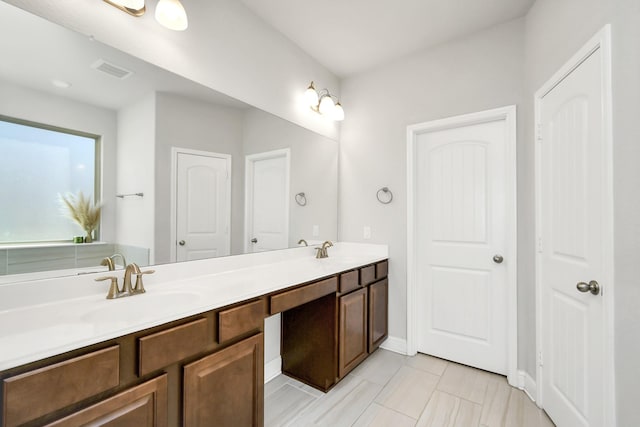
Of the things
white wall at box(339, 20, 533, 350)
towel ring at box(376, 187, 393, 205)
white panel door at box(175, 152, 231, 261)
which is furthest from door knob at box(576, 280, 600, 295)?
white panel door at box(175, 152, 231, 261)

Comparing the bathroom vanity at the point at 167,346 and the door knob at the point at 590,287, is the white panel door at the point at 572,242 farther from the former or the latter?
the bathroom vanity at the point at 167,346

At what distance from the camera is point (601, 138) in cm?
133

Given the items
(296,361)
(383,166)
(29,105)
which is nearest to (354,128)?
(383,166)

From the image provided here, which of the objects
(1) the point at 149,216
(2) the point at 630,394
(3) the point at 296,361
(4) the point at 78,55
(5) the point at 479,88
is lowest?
(3) the point at 296,361

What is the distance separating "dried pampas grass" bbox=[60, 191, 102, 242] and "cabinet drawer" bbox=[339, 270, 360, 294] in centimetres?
147

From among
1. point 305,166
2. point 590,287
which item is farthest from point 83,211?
point 590,287

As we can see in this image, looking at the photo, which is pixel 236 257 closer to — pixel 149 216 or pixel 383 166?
pixel 149 216

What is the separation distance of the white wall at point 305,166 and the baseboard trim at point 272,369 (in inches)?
36.0

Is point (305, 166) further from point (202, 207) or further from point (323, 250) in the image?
point (202, 207)

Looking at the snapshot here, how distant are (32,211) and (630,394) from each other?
2544 mm

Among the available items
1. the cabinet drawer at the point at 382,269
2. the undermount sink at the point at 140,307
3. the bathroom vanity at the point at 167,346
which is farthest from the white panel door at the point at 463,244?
the undermount sink at the point at 140,307

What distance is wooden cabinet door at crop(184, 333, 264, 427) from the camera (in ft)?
3.88

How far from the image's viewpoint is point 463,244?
2.48 m

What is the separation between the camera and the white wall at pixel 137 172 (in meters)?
1.50
